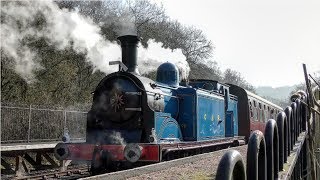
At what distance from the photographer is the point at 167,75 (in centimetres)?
1245

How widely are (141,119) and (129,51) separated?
1.88 meters

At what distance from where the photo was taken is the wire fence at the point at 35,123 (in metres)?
14.4

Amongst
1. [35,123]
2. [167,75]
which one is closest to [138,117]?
[167,75]

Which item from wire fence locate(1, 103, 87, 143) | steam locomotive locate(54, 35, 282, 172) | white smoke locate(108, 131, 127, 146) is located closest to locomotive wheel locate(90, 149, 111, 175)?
steam locomotive locate(54, 35, 282, 172)

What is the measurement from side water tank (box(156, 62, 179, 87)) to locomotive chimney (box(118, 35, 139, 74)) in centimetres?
137

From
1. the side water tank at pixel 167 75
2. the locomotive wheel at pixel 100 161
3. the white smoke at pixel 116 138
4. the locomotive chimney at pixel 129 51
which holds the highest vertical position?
the locomotive chimney at pixel 129 51

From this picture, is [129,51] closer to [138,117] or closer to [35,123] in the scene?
[138,117]

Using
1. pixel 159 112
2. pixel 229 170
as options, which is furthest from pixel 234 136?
pixel 229 170

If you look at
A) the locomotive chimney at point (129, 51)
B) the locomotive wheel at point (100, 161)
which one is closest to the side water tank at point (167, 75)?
the locomotive chimney at point (129, 51)

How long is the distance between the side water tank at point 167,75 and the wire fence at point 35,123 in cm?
378

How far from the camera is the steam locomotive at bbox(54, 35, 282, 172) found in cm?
970

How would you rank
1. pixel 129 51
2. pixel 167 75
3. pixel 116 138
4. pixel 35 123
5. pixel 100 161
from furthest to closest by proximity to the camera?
pixel 35 123
pixel 167 75
pixel 129 51
pixel 116 138
pixel 100 161

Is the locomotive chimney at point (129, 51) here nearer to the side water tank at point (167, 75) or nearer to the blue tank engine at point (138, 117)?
the blue tank engine at point (138, 117)

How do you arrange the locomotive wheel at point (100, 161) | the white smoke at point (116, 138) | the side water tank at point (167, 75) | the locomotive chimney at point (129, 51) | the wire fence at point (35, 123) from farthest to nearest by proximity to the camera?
A: the wire fence at point (35, 123) → the side water tank at point (167, 75) → the locomotive chimney at point (129, 51) → the white smoke at point (116, 138) → the locomotive wheel at point (100, 161)
